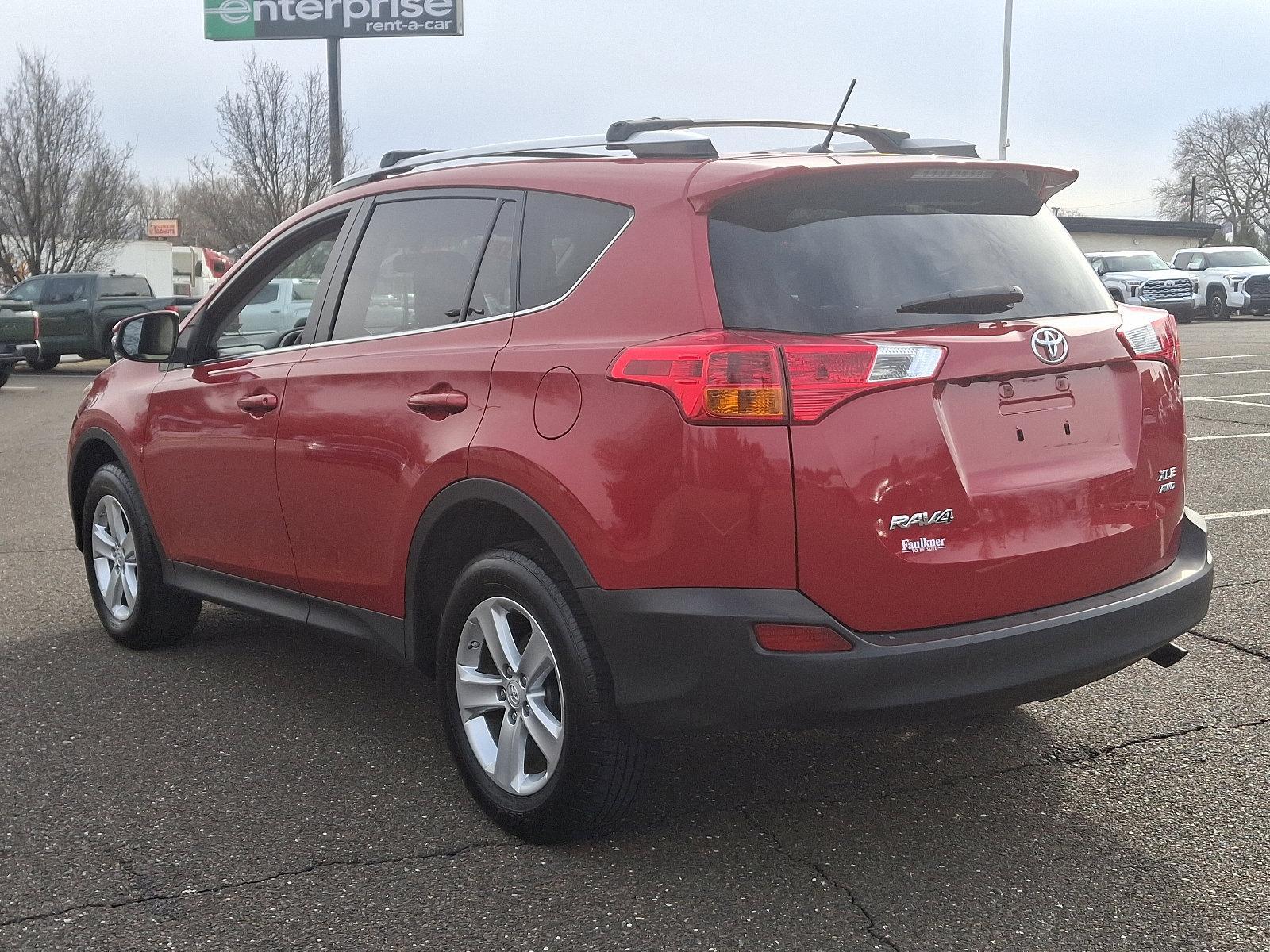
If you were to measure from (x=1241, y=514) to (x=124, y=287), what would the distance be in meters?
21.8

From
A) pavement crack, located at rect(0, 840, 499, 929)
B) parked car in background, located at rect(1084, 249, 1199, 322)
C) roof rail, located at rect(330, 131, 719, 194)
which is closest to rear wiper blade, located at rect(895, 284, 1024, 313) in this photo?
roof rail, located at rect(330, 131, 719, 194)

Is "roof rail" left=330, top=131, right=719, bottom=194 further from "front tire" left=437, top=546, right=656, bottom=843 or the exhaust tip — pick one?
the exhaust tip

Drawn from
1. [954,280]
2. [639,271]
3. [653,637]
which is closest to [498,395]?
[639,271]

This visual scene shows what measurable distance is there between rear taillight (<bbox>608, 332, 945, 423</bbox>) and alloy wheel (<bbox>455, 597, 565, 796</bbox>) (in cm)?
77

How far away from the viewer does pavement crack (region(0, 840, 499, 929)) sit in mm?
3107

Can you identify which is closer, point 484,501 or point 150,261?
point 484,501

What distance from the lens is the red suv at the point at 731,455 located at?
9.68 ft

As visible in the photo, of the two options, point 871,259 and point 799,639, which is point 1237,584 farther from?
point 799,639

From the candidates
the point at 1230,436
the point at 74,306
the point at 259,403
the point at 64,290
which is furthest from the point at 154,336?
the point at 64,290

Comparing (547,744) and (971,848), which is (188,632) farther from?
(971,848)

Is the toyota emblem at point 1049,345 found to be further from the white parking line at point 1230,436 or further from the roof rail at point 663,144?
the white parking line at point 1230,436

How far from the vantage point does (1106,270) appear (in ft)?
112

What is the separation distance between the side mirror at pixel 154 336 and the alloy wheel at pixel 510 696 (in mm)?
2210

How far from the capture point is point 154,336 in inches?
202
